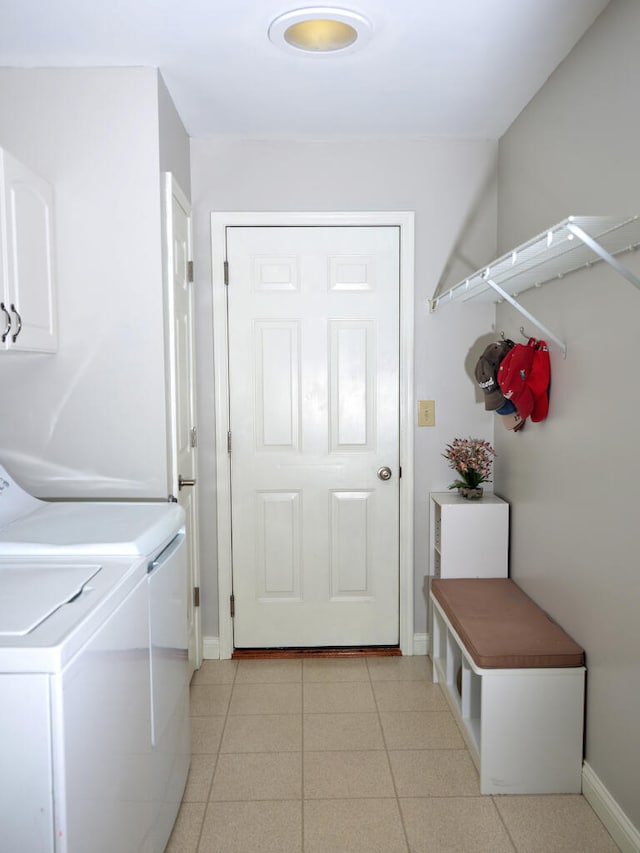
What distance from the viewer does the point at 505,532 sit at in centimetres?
310

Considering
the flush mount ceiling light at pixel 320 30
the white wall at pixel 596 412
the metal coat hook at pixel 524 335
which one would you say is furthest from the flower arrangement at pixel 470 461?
the flush mount ceiling light at pixel 320 30

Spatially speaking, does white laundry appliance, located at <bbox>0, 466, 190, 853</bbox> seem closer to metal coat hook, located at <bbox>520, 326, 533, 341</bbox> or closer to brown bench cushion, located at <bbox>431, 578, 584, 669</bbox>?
brown bench cushion, located at <bbox>431, 578, 584, 669</bbox>

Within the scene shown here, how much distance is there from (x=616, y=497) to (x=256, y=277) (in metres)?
1.96

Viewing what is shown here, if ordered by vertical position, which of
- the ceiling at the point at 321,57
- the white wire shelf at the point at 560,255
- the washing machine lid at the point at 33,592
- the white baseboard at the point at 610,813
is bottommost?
the white baseboard at the point at 610,813

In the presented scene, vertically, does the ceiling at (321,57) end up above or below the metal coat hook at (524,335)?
above

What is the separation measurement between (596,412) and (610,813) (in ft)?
3.93

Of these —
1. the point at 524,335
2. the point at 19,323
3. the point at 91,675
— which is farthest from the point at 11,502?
the point at 524,335

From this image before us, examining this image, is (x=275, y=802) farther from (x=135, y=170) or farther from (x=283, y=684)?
(x=135, y=170)

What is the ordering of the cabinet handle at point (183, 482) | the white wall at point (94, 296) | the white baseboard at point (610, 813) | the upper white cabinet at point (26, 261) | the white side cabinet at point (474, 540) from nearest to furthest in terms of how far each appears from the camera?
1. the white baseboard at point (610, 813)
2. the upper white cabinet at point (26, 261)
3. the white wall at point (94, 296)
4. the cabinet handle at point (183, 482)
5. the white side cabinet at point (474, 540)

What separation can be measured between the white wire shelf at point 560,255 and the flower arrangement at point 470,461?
712 mm

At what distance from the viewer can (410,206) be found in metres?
3.32

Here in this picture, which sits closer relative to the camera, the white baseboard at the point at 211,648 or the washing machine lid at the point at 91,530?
the washing machine lid at the point at 91,530

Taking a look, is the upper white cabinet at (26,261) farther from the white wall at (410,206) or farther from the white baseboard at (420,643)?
the white baseboard at (420,643)

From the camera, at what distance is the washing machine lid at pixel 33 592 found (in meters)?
1.32
